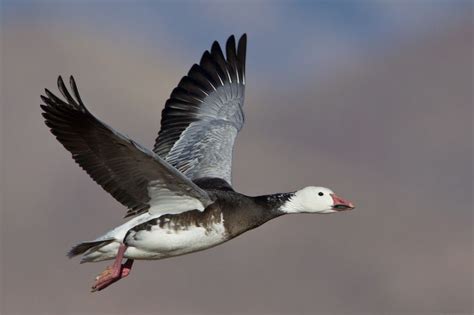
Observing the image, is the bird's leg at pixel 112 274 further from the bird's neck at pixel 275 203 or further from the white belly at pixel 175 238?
the bird's neck at pixel 275 203

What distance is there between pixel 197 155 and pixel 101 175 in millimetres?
2635

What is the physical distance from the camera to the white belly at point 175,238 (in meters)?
10.9

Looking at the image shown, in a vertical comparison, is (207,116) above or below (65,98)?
above

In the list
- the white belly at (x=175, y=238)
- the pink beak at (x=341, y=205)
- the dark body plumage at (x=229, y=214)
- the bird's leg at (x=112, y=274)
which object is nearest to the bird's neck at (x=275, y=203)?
the dark body plumage at (x=229, y=214)

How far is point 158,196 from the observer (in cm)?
1083

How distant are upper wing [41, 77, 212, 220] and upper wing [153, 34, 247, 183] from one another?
1576 millimetres

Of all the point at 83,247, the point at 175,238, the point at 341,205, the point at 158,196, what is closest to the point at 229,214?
the point at 175,238

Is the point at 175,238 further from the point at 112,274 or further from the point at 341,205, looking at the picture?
the point at 341,205

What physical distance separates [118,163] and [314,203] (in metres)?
2.38

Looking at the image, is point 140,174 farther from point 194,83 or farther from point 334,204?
point 194,83

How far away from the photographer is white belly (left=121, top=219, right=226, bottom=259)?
10859 mm

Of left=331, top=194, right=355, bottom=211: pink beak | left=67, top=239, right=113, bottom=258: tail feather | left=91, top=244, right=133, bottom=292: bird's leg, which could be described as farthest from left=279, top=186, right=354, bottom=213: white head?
left=67, top=239, right=113, bottom=258: tail feather

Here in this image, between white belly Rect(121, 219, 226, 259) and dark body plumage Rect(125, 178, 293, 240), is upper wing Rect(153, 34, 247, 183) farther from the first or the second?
white belly Rect(121, 219, 226, 259)

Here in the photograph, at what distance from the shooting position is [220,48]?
14766mm
